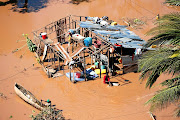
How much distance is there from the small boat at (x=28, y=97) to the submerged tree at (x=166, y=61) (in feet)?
21.6

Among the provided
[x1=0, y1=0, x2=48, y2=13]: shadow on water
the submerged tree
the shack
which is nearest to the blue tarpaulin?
the shack

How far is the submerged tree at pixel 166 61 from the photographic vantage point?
25.1ft

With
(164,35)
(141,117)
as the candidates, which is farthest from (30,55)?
(164,35)

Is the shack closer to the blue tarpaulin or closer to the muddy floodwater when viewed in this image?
the blue tarpaulin

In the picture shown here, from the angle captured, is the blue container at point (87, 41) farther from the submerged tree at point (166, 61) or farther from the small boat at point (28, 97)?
the submerged tree at point (166, 61)

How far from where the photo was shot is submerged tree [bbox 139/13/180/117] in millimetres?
7648

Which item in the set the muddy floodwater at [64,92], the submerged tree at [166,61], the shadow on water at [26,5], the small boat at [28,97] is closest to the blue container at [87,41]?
the muddy floodwater at [64,92]

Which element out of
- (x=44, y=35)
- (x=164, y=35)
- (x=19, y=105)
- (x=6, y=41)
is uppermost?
(x=164, y=35)

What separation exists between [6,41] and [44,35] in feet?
19.4

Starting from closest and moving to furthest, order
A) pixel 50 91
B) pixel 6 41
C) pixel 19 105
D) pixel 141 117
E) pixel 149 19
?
1. pixel 141 117
2. pixel 19 105
3. pixel 50 91
4. pixel 6 41
5. pixel 149 19

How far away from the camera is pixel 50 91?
14844mm

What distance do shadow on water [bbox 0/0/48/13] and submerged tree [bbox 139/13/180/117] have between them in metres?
20.8

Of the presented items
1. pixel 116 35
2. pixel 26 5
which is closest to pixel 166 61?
pixel 116 35

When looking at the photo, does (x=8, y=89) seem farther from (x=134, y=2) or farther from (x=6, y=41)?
(x=134, y=2)
